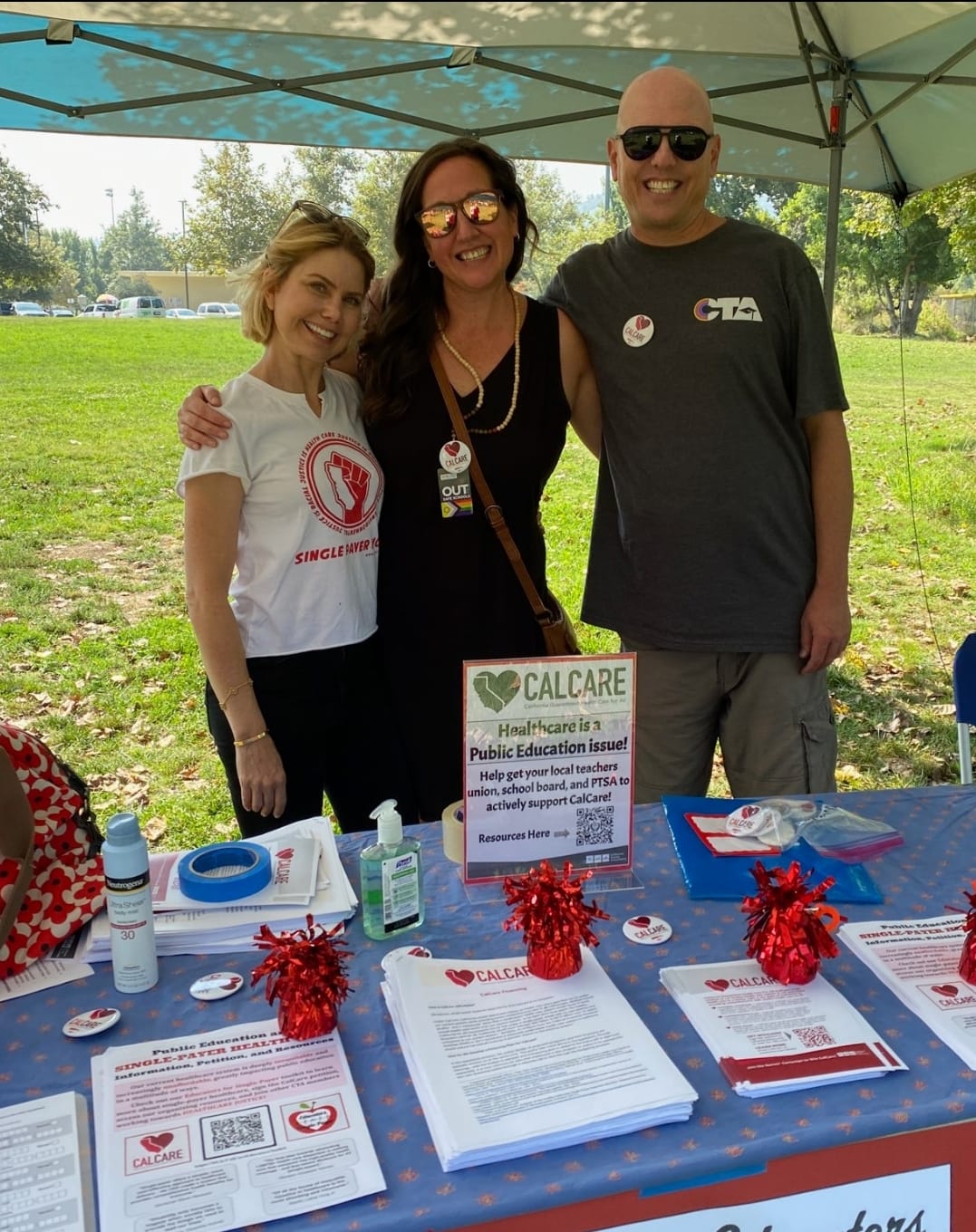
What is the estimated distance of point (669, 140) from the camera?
6.03 ft

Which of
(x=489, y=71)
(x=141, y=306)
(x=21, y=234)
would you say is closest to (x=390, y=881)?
(x=489, y=71)

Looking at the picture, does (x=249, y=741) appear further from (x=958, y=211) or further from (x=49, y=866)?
(x=958, y=211)

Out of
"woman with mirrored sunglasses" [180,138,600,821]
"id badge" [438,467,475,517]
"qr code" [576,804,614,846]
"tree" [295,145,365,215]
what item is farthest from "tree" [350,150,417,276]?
"qr code" [576,804,614,846]

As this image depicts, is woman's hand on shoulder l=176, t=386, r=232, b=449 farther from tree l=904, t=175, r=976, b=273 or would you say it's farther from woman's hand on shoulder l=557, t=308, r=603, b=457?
tree l=904, t=175, r=976, b=273

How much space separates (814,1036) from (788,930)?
0.38 ft

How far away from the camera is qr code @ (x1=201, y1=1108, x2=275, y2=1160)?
3.01 ft

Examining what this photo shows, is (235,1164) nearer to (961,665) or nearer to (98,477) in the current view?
(961,665)

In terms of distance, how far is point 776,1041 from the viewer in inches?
41.8

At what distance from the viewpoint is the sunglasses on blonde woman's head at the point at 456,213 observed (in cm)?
186

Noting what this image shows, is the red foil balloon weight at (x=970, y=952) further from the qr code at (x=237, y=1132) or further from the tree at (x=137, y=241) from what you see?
the tree at (x=137, y=241)

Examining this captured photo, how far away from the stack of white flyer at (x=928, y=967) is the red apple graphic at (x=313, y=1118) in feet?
2.23

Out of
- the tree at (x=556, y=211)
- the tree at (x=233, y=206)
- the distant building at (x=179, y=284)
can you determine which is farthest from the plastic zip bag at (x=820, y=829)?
the distant building at (x=179, y=284)

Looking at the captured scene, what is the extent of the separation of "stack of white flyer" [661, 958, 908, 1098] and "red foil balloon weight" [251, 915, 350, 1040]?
0.41 m

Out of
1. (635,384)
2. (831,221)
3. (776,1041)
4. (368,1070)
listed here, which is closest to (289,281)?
(635,384)
